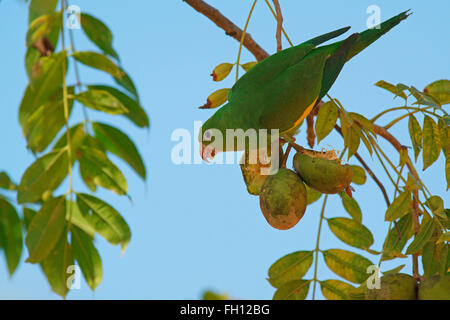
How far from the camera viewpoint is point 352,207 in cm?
205

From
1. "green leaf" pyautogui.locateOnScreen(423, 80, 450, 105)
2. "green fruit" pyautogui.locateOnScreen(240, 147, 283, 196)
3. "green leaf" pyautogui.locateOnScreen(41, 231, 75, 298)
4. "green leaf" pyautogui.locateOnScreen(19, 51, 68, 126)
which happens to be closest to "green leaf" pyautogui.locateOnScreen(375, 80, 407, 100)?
"green leaf" pyautogui.locateOnScreen(423, 80, 450, 105)

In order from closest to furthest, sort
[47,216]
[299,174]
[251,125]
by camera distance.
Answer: [47,216], [299,174], [251,125]

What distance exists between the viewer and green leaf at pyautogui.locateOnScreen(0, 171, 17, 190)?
1634 millimetres

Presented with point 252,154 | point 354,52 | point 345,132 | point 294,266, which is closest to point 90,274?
point 252,154

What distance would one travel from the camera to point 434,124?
1.81 meters

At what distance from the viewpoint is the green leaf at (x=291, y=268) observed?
6.16 ft

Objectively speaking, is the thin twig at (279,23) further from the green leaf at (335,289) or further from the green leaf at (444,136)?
the green leaf at (335,289)

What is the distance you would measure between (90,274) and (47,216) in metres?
0.21

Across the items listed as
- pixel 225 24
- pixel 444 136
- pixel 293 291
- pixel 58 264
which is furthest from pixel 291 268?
pixel 225 24

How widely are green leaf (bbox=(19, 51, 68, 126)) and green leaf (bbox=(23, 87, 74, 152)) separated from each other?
2cm

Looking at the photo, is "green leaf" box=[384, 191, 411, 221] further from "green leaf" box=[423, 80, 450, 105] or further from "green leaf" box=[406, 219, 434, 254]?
"green leaf" box=[423, 80, 450, 105]

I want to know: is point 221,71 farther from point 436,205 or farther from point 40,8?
point 436,205

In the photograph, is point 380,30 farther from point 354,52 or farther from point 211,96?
point 211,96

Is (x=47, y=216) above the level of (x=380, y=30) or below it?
below
